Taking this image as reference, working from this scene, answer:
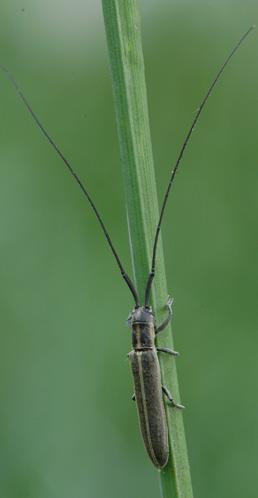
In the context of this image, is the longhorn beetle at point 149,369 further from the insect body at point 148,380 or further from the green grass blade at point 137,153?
the green grass blade at point 137,153

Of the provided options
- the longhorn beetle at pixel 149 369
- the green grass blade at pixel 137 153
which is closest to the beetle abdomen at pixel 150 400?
the longhorn beetle at pixel 149 369

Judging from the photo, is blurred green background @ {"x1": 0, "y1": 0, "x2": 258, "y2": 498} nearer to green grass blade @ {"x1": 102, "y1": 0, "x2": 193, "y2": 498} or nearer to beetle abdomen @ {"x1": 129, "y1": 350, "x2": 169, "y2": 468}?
beetle abdomen @ {"x1": 129, "y1": 350, "x2": 169, "y2": 468}

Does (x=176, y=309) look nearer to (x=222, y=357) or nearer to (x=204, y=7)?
(x=222, y=357)

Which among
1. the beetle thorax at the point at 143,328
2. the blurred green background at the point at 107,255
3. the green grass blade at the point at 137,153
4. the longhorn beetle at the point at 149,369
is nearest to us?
the green grass blade at the point at 137,153

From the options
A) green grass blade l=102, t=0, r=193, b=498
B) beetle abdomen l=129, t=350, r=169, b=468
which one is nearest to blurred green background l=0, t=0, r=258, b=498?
beetle abdomen l=129, t=350, r=169, b=468

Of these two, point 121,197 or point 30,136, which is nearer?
point 121,197

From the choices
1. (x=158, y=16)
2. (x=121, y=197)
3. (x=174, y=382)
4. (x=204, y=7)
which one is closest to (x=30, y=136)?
(x=121, y=197)
